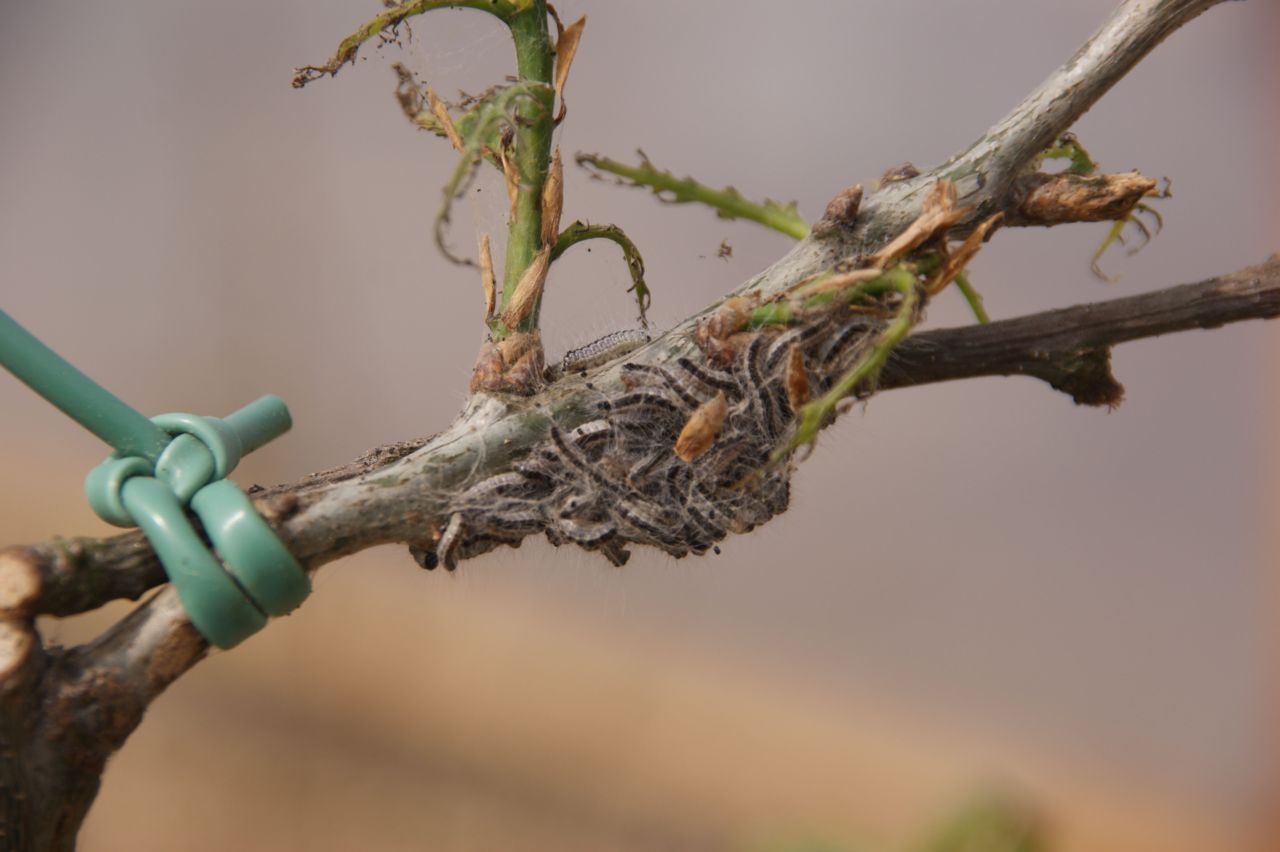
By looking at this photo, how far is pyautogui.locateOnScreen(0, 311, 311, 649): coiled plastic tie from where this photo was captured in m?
0.42

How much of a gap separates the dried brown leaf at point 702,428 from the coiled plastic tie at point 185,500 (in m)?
0.20

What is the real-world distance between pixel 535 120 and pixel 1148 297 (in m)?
0.39

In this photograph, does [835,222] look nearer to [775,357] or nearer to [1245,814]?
[775,357]

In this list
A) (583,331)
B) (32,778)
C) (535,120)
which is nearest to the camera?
(32,778)

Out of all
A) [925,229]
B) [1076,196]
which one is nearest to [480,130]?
[925,229]

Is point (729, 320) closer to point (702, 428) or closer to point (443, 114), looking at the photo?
point (702, 428)

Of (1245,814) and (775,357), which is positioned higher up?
(775,357)

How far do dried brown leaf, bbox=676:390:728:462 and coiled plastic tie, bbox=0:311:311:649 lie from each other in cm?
20

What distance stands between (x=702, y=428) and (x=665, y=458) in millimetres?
36

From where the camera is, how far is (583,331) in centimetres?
65

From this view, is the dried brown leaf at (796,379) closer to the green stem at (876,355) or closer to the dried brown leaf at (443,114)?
the green stem at (876,355)

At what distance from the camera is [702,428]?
0.47 meters

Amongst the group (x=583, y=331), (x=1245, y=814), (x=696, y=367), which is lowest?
(x=1245, y=814)

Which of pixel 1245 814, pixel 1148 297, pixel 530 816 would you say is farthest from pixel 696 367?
pixel 1245 814
